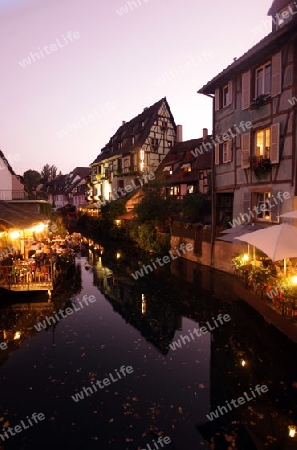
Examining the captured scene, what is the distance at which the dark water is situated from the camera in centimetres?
611

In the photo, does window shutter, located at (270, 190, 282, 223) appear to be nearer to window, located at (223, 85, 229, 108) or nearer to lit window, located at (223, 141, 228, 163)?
lit window, located at (223, 141, 228, 163)

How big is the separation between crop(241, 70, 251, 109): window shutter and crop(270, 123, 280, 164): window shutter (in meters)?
2.61

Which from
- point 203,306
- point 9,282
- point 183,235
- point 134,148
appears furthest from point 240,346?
point 134,148

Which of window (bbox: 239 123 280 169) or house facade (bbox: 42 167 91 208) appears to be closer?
window (bbox: 239 123 280 169)

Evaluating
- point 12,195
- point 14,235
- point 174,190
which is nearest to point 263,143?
point 14,235

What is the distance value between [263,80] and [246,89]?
104 cm

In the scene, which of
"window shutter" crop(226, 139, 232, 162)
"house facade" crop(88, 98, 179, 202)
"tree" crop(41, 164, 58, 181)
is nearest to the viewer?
"window shutter" crop(226, 139, 232, 162)

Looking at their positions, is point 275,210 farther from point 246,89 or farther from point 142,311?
point 142,311

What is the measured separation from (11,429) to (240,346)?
6846mm

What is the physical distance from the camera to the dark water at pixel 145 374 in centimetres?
611

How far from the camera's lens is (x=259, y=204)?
1661cm

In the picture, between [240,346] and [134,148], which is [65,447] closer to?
[240,346]

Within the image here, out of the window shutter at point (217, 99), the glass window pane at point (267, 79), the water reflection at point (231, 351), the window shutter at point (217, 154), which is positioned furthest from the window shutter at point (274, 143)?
the water reflection at point (231, 351)

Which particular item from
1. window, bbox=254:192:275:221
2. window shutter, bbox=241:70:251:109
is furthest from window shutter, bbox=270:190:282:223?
window shutter, bbox=241:70:251:109
